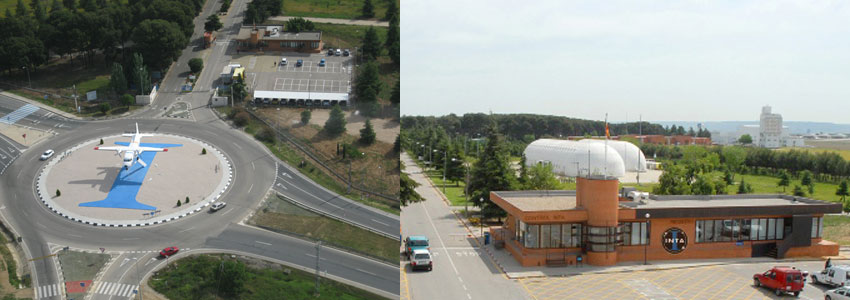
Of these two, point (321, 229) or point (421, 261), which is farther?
point (421, 261)

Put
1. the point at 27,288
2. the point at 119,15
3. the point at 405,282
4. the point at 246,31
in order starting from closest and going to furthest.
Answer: the point at 27,288 → the point at 405,282 → the point at 119,15 → the point at 246,31

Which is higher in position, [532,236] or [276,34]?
[276,34]

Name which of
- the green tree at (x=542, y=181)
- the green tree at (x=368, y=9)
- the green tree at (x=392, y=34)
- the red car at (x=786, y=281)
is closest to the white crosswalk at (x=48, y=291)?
the green tree at (x=392, y=34)

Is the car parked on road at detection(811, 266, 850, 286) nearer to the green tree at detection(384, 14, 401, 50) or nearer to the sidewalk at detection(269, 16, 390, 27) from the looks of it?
the green tree at detection(384, 14, 401, 50)

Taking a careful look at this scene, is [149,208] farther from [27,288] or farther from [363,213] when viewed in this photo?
[363,213]

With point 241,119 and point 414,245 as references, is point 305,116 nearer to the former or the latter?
point 241,119

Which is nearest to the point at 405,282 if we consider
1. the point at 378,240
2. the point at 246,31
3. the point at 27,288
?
the point at 378,240

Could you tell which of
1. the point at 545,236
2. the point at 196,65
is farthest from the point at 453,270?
the point at 196,65
